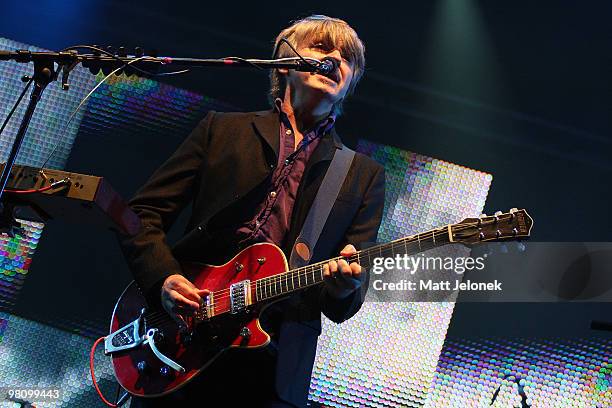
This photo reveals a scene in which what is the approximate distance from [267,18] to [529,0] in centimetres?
172

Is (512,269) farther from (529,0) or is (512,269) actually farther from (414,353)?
(529,0)

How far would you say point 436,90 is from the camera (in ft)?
14.8

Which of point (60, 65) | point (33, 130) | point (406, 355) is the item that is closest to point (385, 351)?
point (406, 355)

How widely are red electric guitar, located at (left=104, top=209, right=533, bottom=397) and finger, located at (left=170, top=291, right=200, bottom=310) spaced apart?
0.07 metres

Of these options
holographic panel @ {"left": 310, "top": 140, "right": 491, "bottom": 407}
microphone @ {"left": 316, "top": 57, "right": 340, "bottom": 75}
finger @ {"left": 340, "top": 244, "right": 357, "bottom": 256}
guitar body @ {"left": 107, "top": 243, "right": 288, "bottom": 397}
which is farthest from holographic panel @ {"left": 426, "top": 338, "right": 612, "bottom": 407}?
microphone @ {"left": 316, "top": 57, "right": 340, "bottom": 75}

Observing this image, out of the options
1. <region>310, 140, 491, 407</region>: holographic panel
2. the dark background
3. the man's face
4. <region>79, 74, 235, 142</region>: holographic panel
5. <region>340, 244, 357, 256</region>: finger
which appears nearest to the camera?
<region>340, 244, 357, 256</region>: finger

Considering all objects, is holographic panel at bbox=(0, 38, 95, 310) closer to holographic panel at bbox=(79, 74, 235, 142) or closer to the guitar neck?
holographic panel at bbox=(79, 74, 235, 142)

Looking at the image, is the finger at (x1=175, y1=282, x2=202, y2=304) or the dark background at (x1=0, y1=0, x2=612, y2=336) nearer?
the finger at (x1=175, y1=282, x2=202, y2=304)

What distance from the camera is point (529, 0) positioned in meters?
4.49

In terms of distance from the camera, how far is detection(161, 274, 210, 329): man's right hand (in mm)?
2547

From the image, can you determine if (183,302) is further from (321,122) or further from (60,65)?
(321,122)

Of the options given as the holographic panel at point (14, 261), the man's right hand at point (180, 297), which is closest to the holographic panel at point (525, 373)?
the man's right hand at point (180, 297)

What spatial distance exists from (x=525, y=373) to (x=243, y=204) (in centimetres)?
218

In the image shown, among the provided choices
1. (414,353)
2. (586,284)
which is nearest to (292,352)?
(414,353)
